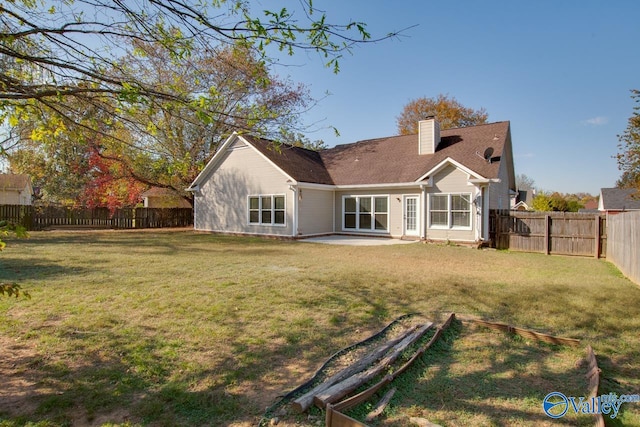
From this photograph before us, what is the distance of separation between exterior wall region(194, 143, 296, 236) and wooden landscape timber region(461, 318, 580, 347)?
1276 cm

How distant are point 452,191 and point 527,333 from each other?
36.7ft

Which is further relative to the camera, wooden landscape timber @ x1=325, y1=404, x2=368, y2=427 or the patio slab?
the patio slab

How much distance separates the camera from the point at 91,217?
23.0 meters

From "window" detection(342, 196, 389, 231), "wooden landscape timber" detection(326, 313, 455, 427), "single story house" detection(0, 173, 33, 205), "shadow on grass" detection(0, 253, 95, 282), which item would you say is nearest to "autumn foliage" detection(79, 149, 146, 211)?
"single story house" detection(0, 173, 33, 205)

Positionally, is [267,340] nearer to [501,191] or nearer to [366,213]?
[366,213]

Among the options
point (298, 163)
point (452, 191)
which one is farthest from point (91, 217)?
point (452, 191)

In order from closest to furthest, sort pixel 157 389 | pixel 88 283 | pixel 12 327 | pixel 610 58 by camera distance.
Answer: pixel 157 389, pixel 12 327, pixel 88 283, pixel 610 58

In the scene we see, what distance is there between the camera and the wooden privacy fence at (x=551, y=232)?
39.4 ft

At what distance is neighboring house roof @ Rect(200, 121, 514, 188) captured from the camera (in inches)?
613

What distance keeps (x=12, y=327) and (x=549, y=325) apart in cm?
713

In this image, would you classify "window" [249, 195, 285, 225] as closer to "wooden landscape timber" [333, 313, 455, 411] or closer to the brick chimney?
the brick chimney

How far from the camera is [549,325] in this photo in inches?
191

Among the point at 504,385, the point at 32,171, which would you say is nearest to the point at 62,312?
the point at 504,385

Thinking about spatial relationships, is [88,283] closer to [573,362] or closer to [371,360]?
[371,360]
